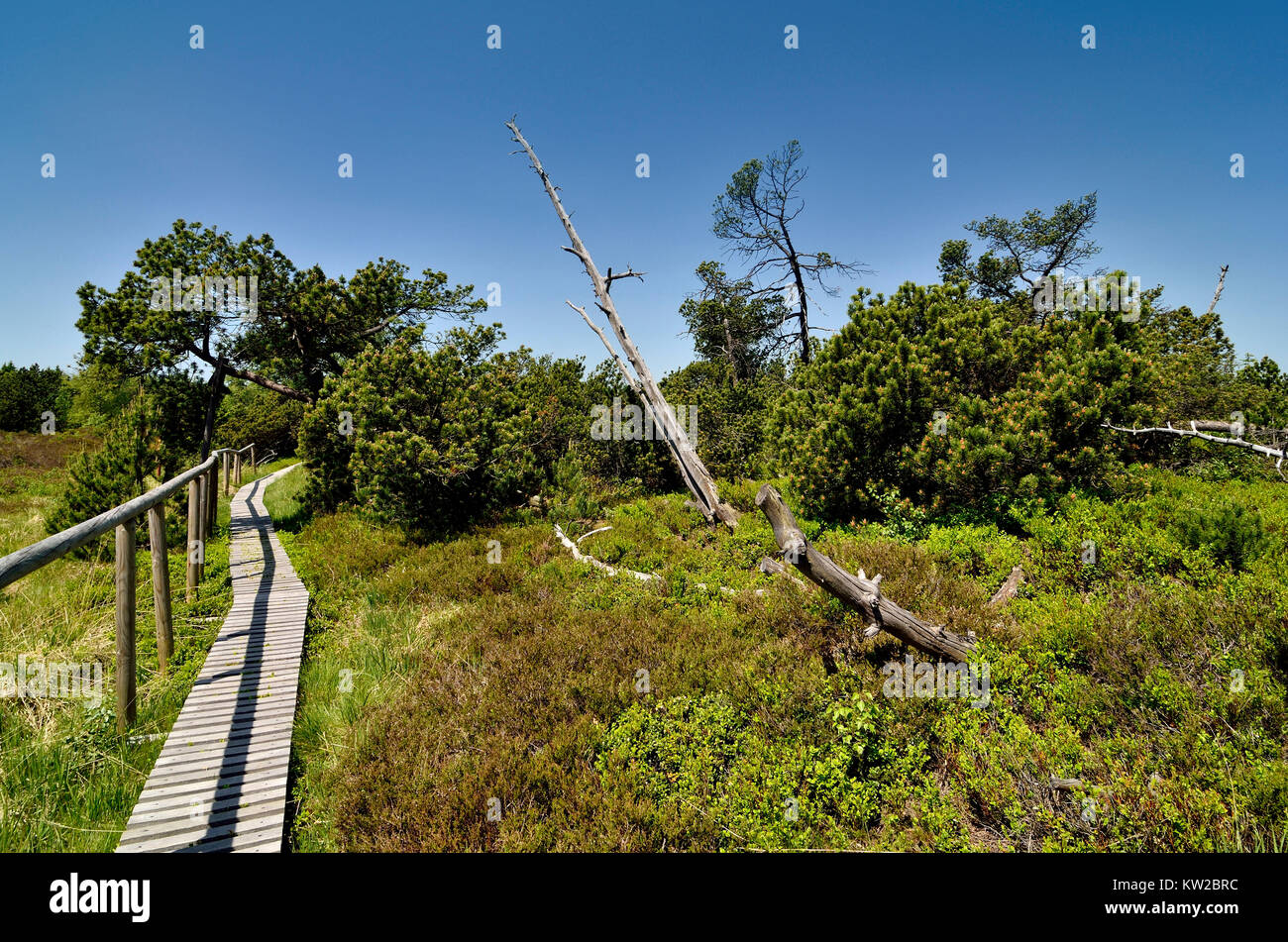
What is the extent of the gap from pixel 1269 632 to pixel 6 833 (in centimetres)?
784

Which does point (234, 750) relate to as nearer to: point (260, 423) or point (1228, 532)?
point (1228, 532)

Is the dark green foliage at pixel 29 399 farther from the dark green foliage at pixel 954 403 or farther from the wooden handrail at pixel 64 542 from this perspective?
the dark green foliage at pixel 954 403

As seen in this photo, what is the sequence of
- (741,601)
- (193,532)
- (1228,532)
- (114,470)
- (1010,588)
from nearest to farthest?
(1228,532) → (1010,588) → (741,601) → (193,532) → (114,470)

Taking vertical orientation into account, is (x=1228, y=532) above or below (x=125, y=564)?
below

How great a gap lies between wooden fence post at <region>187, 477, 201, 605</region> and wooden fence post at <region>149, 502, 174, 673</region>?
2060 millimetres

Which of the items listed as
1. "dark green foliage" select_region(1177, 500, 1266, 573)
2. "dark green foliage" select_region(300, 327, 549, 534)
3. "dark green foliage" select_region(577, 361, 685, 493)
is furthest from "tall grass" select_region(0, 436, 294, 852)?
"dark green foliage" select_region(1177, 500, 1266, 573)

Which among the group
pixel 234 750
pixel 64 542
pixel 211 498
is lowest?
pixel 234 750

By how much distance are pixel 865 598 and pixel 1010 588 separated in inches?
102

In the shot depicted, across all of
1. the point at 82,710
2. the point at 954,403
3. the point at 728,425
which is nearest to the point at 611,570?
the point at 82,710

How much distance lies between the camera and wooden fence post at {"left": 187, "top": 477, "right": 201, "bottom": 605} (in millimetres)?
6582

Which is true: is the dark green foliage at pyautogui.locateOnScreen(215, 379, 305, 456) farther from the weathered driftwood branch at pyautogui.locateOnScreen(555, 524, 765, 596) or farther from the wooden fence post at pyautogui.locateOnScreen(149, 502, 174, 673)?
the wooden fence post at pyautogui.locateOnScreen(149, 502, 174, 673)

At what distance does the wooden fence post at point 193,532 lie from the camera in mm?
6582

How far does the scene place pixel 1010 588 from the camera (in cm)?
579
